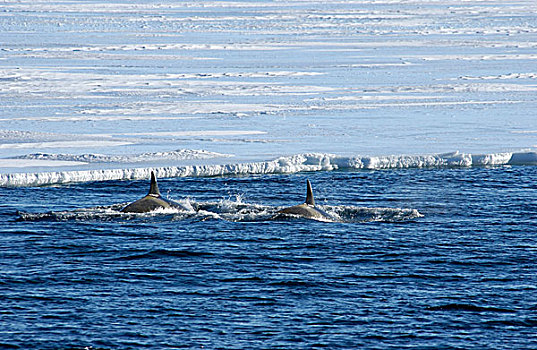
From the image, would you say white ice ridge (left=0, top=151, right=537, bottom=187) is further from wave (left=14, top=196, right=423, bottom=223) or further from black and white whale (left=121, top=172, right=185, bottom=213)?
black and white whale (left=121, top=172, right=185, bottom=213)

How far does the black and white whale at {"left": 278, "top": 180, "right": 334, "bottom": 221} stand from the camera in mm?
14367

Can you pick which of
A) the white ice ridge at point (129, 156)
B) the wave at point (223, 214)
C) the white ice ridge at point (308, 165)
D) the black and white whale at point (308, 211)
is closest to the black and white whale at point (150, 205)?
the wave at point (223, 214)

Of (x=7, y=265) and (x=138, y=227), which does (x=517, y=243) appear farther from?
(x=7, y=265)

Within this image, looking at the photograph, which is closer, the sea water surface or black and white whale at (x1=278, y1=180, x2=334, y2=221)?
the sea water surface

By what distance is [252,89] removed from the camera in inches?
1157

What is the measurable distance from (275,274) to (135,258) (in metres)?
1.83

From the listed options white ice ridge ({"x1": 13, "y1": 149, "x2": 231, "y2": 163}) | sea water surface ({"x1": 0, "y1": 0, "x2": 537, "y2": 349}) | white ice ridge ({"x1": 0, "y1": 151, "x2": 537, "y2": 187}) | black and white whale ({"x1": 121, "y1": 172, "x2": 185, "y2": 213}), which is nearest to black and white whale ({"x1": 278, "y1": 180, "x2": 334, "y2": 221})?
sea water surface ({"x1": 0, "y1": 0, "x2": 537, "y2": 349})

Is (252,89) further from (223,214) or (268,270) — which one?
(268,270)

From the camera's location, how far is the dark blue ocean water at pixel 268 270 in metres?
9.16

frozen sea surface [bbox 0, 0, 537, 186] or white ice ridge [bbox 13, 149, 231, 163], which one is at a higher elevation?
frozen sea surface [bbox 0, 0, 537, 186]

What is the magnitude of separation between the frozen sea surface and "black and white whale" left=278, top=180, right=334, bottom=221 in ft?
15.1

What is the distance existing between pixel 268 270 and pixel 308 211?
3.15 metres

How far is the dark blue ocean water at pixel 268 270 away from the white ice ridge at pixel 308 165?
80 cm

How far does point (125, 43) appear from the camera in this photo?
138ft
